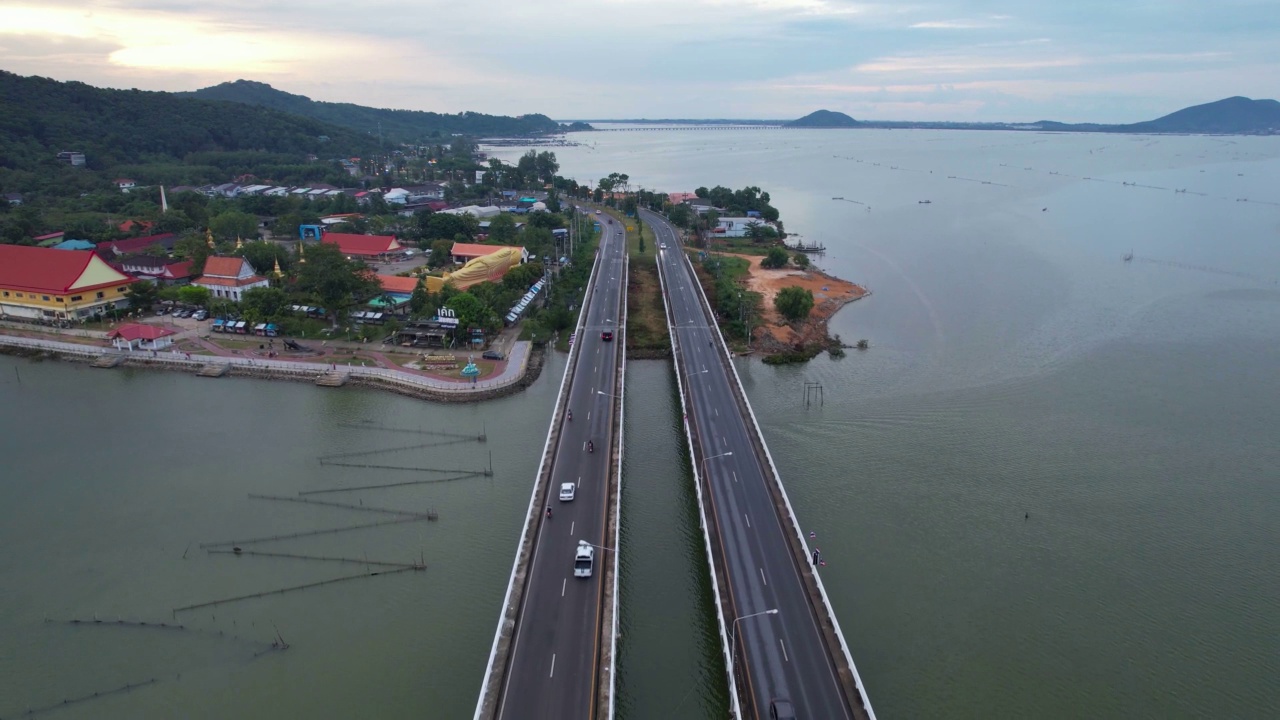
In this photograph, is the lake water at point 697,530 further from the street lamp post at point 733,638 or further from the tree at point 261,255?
the tree at point 261,255

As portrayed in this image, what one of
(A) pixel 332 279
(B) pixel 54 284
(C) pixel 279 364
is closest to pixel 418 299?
(A) pixel 332 279

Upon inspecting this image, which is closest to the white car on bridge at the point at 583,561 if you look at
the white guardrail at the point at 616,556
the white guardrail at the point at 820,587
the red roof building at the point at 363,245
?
the white guardrail at the point at 616,556

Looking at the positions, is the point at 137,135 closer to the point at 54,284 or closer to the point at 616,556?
the point at 54,284

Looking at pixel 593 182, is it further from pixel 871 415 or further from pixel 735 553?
pixel 735 553

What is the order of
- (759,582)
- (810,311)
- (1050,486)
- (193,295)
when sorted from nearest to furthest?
(759,582) → (1050,486) → (193,295) → (810,311)

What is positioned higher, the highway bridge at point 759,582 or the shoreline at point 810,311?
the shoreline at point 810,311

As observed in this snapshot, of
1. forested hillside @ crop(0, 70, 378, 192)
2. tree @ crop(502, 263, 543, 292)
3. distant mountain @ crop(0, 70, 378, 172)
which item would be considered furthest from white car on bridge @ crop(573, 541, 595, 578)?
distant mountain @ crop(0, 70, 378, 172)
